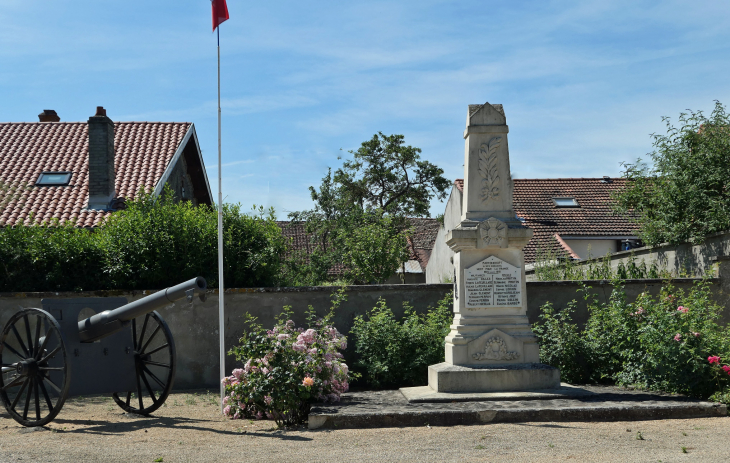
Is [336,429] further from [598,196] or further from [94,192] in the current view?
[598,196]

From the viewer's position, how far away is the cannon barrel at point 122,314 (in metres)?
7.06

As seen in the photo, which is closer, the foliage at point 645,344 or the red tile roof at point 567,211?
the foliage at point 645,344

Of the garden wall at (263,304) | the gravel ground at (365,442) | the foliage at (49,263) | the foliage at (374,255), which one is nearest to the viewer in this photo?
the gravel ground at (365,442)

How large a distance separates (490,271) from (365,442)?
3229mm

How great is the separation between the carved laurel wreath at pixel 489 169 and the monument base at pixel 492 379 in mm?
2194

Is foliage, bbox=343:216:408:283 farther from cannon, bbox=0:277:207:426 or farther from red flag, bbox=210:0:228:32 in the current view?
cannon, bbox=0:277:207:426

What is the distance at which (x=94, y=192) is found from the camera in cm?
1598

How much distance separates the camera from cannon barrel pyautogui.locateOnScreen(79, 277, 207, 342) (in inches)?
278

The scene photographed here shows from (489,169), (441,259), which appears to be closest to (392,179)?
(441,259)

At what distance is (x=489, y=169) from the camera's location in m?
8.43

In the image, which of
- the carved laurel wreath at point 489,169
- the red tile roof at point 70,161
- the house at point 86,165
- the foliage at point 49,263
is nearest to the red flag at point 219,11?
the carved laurel wreath at point 489,169

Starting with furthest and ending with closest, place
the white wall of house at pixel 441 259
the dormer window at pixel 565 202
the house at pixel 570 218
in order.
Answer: the white wall of house at pixel 441 259
the dormer window at pixel 565 202
the house at pixel 570 218

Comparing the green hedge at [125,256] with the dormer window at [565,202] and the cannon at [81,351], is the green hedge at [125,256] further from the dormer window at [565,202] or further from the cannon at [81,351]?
the dormer window at [565,202]

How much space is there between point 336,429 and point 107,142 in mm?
12332
